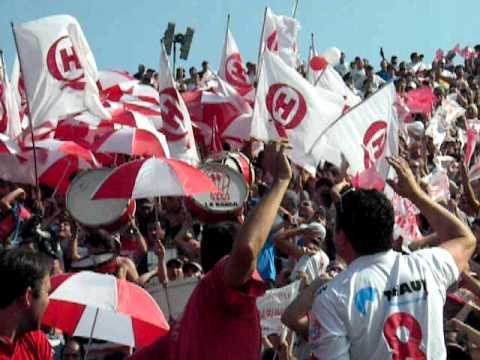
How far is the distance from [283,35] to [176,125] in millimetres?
3992

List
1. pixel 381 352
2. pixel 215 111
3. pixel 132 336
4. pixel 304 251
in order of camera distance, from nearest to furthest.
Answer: pixel 381 352 → pixel 132 336 → pixel 304 251 → pixel 215 111

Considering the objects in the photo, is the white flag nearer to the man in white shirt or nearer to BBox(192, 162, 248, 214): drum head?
BBox(192, 162, 248, 214): drum head

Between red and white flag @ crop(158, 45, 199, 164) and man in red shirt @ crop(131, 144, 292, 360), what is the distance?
25.2 ft

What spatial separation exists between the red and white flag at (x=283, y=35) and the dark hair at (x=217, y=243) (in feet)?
36.5

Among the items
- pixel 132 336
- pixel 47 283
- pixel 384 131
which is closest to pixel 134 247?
pixel 384 131

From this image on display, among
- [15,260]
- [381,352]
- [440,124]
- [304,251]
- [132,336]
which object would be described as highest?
[15,260]

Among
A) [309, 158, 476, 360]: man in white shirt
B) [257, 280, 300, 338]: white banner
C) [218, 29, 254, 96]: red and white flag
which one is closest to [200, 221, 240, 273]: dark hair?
[309, 158, 476, 360]: man in white shirt

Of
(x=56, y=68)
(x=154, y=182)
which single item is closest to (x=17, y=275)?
(x=154, y=182)

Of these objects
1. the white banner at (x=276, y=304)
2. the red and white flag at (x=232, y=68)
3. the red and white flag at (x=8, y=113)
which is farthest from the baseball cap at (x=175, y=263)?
the red and white flag at (x=232, y=68)

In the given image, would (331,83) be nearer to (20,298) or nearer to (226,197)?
(226,197)

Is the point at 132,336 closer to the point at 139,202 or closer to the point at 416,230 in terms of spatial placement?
the point at 416,230

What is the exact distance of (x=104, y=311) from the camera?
16.6 feet

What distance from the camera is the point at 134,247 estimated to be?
8.85 meters

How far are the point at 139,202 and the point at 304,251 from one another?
3.51 m
